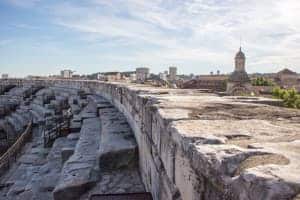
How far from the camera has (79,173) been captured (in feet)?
12.0

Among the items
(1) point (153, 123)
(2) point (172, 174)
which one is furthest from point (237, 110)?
(2) point (172, 174)

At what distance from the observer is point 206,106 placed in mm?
2887

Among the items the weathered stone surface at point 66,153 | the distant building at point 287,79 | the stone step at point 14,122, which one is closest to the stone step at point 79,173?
the weathered stone surface at point 66,153

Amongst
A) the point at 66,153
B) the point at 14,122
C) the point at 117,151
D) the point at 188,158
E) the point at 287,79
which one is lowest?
the point at 14,122

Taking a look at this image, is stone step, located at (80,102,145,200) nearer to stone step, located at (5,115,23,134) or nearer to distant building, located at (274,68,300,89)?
stone step, located at (5,115,23,134)

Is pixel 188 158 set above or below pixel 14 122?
above

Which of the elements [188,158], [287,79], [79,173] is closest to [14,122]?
[79,173]

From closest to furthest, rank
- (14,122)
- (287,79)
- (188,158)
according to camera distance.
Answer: (188,158), (14,122), (287,79)

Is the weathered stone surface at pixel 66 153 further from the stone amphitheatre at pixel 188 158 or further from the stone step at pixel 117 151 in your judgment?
the stone step at pixel 117 151

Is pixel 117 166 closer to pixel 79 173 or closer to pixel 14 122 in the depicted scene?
pixel 79 173

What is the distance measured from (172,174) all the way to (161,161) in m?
0.45

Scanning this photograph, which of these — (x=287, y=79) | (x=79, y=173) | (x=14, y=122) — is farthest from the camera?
(x=287, y=79)

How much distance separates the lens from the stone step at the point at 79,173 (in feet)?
11.0

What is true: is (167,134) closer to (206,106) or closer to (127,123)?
(206,106)
